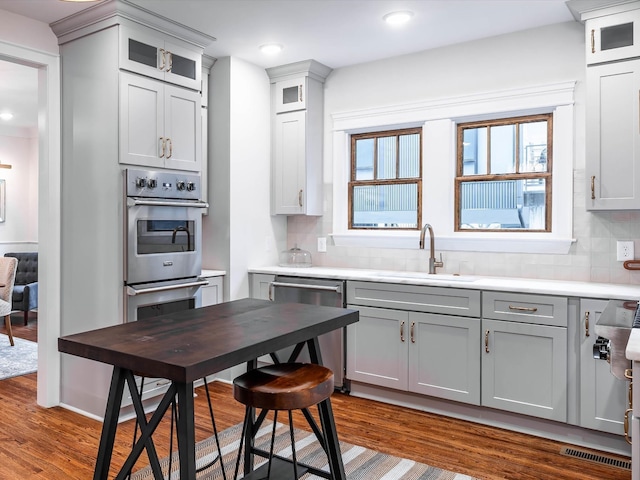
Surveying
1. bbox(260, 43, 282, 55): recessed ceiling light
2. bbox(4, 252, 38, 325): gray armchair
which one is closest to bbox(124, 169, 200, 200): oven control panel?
bbox(260, 43, 282, 55): recessed ceiling light

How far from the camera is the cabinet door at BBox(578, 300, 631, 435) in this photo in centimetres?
279

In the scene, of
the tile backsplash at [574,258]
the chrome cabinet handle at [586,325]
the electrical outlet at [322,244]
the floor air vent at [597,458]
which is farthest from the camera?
the electrical outlet at [322,244]

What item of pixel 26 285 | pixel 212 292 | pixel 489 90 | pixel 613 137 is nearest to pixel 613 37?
pixel 613 137

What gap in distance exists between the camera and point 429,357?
134 inches

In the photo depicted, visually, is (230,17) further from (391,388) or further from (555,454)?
(555,454)

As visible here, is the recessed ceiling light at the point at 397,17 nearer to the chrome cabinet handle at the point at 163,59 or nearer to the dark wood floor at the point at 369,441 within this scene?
the chrome cabinet handle at the point at 163,59

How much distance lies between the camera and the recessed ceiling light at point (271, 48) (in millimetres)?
3838

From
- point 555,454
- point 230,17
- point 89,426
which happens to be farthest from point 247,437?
point 230,17

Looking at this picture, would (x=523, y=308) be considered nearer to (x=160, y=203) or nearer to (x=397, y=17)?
(x=397, y=17)

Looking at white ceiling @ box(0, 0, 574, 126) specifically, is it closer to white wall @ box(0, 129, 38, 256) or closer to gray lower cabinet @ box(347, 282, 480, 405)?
gray lower cabinet @ box(347, 282, 480, 405)

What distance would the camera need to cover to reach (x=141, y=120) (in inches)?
130

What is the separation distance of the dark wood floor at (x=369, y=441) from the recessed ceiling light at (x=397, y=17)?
2.65 metres

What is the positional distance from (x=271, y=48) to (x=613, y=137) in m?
2.46

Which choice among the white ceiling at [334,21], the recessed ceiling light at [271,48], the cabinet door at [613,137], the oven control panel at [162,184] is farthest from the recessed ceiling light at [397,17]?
the oven control panel at [162,184]
